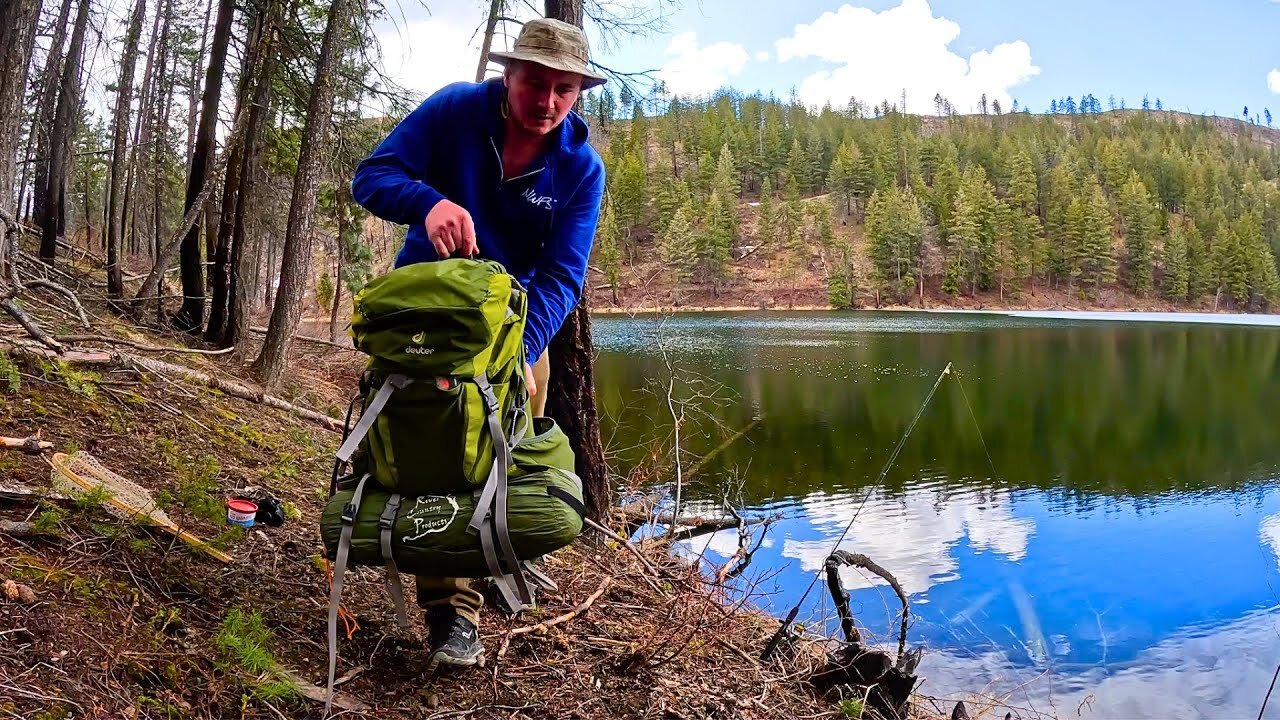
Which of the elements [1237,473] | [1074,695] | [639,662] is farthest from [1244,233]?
[639,662]

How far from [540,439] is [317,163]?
19.9 feet

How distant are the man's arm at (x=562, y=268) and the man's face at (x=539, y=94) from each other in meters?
0.26

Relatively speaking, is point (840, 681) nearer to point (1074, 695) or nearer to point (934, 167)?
point (1074, 695)

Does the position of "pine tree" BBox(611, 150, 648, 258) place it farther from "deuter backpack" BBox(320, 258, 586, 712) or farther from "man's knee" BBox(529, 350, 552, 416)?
"deuter backpack" BBox(320, 258, 586, 712)

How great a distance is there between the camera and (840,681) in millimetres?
3777

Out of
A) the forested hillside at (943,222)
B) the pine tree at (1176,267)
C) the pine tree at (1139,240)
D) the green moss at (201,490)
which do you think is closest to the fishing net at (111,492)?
the green moss at (201,490)

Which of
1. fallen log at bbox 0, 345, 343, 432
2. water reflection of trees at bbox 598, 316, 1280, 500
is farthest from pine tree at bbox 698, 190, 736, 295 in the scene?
fallen log at bbox 0, 345, 343, 432

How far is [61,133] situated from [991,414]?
18.9m

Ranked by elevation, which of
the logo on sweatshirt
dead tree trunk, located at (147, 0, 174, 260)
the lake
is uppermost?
dead tree trunk, located at (147, 0, 174, 260)

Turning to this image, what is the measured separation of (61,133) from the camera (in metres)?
9.47

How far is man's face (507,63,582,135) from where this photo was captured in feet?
6.97

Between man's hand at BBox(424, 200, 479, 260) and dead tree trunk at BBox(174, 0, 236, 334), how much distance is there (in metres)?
7.33

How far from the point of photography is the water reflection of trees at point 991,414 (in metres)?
14.2

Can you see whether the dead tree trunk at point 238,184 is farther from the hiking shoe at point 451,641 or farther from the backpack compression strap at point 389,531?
the backpack compression strap at point 389,531
